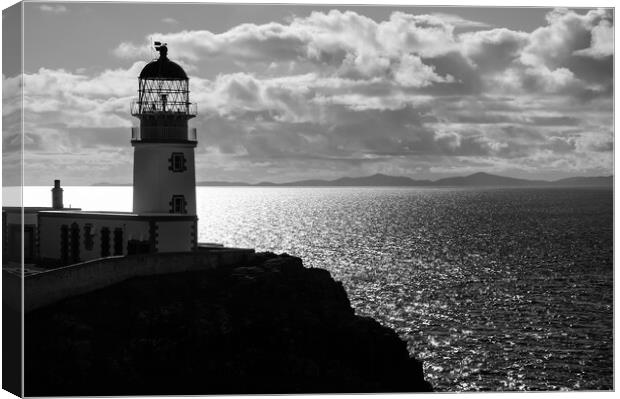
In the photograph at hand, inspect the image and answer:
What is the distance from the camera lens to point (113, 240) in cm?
4291

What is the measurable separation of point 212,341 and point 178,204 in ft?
33.8

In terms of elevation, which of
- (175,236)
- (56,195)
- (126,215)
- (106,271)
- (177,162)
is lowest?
(106,271)

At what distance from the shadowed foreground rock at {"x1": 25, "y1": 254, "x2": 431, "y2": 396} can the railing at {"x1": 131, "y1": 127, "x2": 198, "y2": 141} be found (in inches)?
269

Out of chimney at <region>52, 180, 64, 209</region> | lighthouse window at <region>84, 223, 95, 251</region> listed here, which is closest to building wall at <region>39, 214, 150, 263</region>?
lighthouse window at <region>84, 223, 95, 251</region>

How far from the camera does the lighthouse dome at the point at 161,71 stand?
44688 millimetres

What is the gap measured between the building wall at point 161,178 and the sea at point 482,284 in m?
14.5

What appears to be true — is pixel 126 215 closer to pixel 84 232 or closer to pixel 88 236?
pixel 88 236

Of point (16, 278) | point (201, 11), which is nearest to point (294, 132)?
point (201, 11)

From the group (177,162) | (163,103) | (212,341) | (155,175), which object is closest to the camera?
(212,341)

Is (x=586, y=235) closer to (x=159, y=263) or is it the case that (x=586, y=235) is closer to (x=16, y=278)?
(x=159, y=263)

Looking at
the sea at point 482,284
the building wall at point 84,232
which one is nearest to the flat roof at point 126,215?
the building wall at point 84,232

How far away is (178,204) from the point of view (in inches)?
1742

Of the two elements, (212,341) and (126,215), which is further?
(126,215)

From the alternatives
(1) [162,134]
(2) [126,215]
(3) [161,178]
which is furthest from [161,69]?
(2) [126,215]
